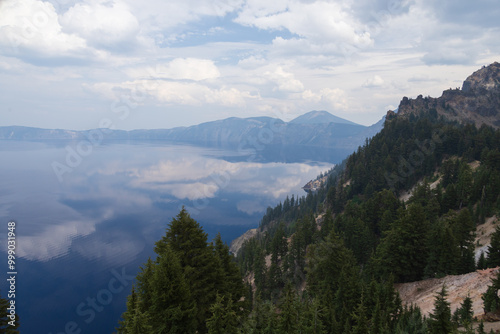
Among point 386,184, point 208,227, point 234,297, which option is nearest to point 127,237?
point 208,227

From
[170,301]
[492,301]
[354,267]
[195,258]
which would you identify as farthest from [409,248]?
[170,301]

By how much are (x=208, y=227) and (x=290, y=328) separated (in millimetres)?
155135

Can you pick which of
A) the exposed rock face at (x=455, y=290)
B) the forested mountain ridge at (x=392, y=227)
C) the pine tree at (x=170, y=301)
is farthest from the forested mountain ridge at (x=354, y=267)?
the exposed rock face at (x=455, y=290)

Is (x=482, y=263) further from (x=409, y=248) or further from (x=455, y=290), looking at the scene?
(x=409, y=248)

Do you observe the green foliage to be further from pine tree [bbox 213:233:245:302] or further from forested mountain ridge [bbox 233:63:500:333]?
forested mountain ridge [bbox 233:63:500:333]

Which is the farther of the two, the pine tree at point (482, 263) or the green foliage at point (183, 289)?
the pine tree at point (482, 263)

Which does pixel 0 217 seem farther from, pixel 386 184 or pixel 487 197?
pixel 487 197

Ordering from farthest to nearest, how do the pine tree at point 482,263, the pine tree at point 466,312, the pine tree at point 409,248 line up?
the pine tree at point 409,248, the pine tree at point 482,263, the pine tree at point 466,312

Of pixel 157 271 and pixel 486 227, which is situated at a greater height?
pixel 157 271

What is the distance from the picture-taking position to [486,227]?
59.4m

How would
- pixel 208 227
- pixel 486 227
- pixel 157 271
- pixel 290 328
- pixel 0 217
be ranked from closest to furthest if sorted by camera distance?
pixel 157 271 → pixel 290 328 → pixel 486 227 → pixel 0 217 → pixel 208 227

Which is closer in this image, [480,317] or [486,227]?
[480,317]

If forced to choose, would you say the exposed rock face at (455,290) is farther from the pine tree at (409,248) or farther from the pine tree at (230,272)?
the pine tree at (230,272)

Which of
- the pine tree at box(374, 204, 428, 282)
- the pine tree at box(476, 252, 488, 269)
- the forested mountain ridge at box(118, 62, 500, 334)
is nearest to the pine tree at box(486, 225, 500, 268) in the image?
the forested mountain ridge at box(118, 62, 500, 334)
